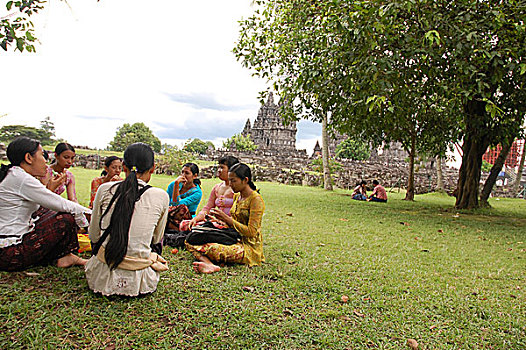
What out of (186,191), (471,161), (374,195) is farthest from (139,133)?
(186,191)

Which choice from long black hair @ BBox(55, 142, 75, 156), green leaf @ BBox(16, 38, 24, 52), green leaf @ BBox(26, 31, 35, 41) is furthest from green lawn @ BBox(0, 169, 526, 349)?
green leaf @ BBox(26, 31, 35, 41)

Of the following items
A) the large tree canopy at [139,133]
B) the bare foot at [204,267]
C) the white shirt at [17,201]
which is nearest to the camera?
the white shirt at [17,201]

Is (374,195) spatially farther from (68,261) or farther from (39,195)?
(39,195)

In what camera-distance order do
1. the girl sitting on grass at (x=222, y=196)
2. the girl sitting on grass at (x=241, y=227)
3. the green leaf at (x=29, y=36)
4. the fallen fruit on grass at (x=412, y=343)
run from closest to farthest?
1. the fallen fruit on grass at (x=412, y=343)
2. the girl sitting on grass at (x=241, y=227)
3. the green leaf at (x=29, y=36)
4. the girl sitting on grass at (x=222, y=196)

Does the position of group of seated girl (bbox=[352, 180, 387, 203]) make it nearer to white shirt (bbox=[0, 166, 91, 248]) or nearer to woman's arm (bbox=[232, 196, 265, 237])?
woman's arm (bbox=[232, 196, 265, 237])

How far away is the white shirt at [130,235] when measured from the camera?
290 cm

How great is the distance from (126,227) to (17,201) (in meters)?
1.07

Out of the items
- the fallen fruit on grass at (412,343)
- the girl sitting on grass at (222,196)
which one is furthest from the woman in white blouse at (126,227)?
the fallen fruit on grass at (412,343)

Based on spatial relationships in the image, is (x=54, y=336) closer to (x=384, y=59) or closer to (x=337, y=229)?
(x=337, y=229)

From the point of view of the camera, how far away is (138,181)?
9.71 ft

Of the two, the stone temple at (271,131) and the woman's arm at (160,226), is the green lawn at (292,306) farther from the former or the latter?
the stone temple at (271,131)

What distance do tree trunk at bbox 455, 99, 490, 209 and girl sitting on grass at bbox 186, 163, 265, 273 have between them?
9529 mm

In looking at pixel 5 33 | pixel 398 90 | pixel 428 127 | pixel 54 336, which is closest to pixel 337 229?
pixel 398 90

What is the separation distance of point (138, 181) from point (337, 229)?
5.08 meters
